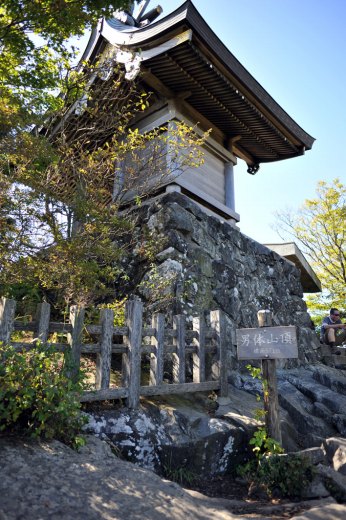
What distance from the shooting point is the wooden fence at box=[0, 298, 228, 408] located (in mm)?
3602

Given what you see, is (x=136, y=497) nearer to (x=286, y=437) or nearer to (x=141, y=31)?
(x=286, y=437)

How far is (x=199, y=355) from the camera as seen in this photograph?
200 inches

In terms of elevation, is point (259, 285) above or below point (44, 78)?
below

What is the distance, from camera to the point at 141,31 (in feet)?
21.2

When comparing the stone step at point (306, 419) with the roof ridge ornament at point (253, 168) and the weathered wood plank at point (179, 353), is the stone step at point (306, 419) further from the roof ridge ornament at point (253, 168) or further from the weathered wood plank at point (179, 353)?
the roof ridge ornament at point (253, 168)

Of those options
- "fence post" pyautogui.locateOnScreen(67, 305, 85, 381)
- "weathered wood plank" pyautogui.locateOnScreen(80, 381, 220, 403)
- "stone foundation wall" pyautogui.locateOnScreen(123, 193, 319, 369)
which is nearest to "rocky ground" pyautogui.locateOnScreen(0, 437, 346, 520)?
"weathered wood plank" pyautogui.locateOnScreen(80, 381, 220, 403)

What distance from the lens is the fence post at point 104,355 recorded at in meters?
3.86

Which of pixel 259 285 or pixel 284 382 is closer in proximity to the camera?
pixel 284 382

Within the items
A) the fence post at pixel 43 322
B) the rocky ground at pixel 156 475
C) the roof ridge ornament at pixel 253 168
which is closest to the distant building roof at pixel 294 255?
the roof ridge ornament at pixel 253 168

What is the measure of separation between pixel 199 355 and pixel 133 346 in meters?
1.26

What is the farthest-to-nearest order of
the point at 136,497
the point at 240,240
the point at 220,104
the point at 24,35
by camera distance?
the point at 240,240 < the point at 220,104 < the point at 24,35 < the point at 136,497

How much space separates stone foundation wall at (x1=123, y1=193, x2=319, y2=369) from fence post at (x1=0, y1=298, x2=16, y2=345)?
2859 mm

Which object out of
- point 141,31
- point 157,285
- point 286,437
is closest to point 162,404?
point 286,437

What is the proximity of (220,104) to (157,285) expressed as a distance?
4.07 m
